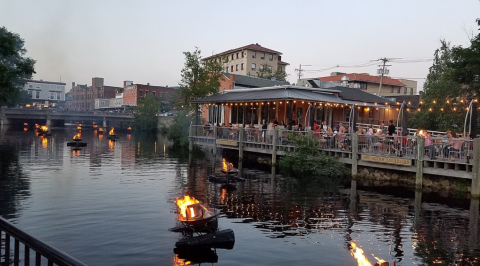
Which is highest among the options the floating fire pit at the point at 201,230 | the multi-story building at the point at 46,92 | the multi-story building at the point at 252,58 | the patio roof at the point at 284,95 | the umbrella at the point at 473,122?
the multi-story building at the point at 252,58

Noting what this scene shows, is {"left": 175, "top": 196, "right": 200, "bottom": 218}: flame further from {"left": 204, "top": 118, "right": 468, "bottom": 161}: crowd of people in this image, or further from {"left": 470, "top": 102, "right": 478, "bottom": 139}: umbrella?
{"left": 470, "top": 102, "right": 478, "bottom": 139}: umbrella

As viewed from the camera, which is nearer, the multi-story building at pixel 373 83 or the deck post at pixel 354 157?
the deck post at pixel 354 157

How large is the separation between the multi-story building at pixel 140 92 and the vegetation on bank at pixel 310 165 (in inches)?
3631

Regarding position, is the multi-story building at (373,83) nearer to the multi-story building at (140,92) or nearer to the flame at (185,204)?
the multi-story building at (140,92)

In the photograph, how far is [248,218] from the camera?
52.1 feet

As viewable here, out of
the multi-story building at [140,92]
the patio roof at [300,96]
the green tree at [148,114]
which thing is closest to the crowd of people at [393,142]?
the patio roof at [300,96]

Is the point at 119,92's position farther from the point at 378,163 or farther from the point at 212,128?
the point at 378,163

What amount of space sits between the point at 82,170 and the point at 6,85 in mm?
6964

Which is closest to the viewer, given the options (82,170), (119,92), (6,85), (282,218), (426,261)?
(426,261)

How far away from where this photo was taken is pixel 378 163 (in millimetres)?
23906

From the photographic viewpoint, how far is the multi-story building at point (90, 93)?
149125 mm

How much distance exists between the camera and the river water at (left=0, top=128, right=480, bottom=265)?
Answer: 38.8ft

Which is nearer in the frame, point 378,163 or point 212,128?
point 378,163

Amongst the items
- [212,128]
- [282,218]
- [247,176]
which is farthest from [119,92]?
[282,218]
